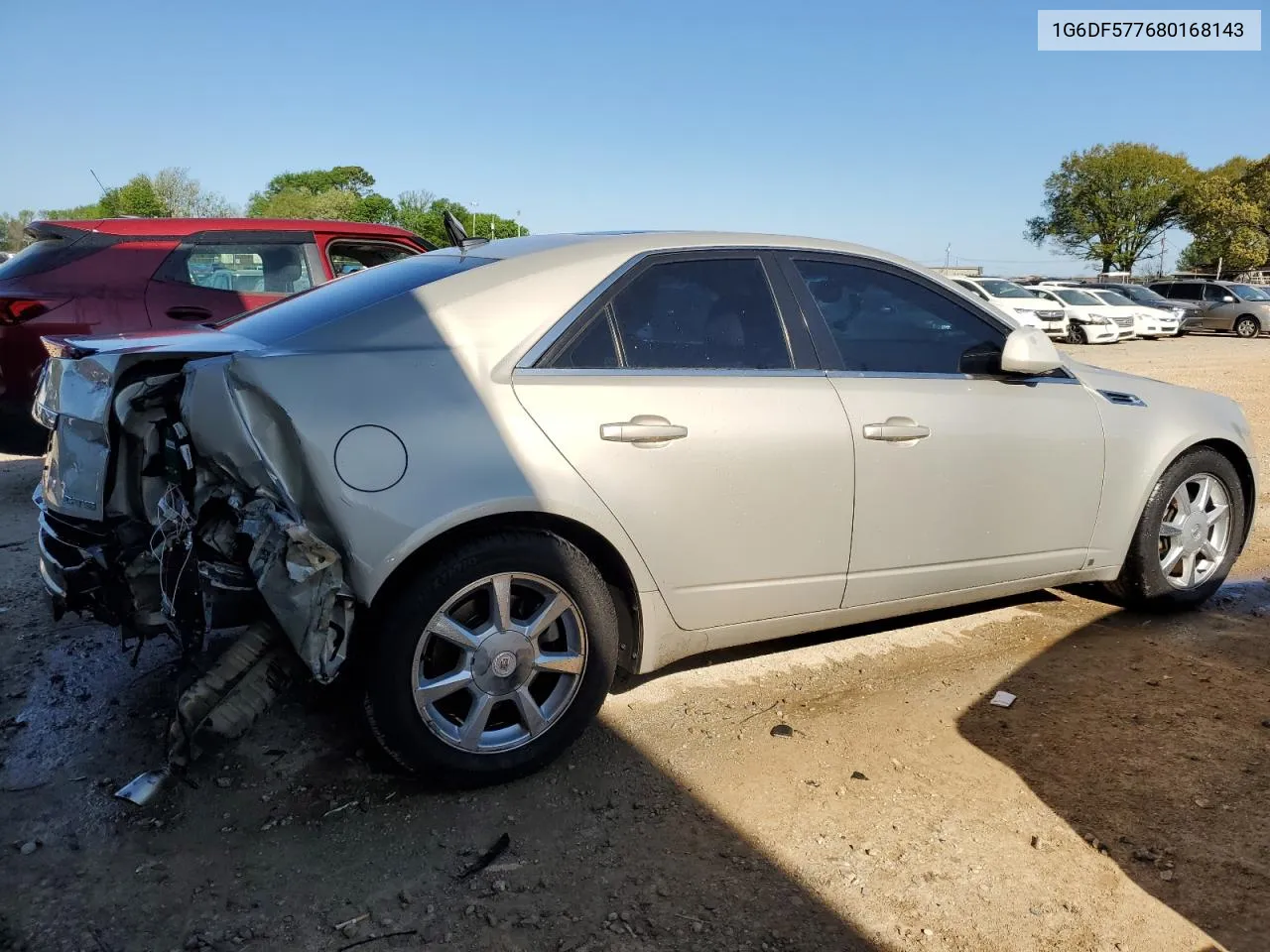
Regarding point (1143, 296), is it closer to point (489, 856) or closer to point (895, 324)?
point (895, 324)

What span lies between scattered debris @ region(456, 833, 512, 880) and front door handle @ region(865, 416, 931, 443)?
178 centimetres

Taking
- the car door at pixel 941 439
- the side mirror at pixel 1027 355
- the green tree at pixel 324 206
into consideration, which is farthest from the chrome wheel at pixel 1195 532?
the green tree at pixel 324 206

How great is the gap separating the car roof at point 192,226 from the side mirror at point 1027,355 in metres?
5.11

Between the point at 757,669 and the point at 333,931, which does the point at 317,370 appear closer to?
the point at 333,931

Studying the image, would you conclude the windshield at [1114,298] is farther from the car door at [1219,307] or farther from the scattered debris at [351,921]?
the scattered debris at [351,921]

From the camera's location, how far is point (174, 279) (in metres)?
6.16

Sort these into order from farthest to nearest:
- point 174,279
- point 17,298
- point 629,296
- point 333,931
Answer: point 174,279
point 17,298
point 629,296
point 333,931

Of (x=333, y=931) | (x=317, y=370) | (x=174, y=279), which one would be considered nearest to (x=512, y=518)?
(x=317, y=370)

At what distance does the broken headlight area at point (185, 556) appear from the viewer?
257 centimetres

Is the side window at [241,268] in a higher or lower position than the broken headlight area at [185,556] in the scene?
higher

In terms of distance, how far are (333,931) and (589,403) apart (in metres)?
1.57

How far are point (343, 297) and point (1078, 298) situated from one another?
25.4 m

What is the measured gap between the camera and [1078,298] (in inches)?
977

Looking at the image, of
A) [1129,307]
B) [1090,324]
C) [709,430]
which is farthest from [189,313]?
[1129,307]
